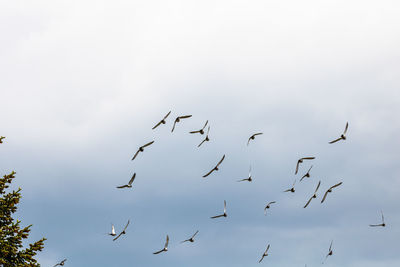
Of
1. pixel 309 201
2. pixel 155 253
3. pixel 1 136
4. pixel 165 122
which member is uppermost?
pixel 1 136

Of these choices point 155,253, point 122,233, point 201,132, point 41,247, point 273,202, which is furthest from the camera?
point 41,247

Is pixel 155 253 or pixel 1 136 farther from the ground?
pixel 1 136

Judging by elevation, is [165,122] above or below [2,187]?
below

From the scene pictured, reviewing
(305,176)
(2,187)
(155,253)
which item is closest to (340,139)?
(305,176)

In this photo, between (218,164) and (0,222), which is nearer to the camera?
(218,164)

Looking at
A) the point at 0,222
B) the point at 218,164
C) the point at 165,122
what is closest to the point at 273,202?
the point at 218,164

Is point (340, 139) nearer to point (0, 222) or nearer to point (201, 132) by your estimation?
point (201, 132)

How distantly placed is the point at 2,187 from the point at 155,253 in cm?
1447

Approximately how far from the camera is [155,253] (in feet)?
56.6

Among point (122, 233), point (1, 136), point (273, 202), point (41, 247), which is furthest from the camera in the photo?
point (1, 136)

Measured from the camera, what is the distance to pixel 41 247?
2689cm

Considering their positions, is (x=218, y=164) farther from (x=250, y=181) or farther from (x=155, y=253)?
(x=155, y=253)

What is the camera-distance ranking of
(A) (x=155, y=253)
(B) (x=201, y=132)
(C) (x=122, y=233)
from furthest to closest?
(B) (x=201, y=132)
(C) (x=122, y=233)
(A) (x=155, y=253)

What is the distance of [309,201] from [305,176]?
96cm
